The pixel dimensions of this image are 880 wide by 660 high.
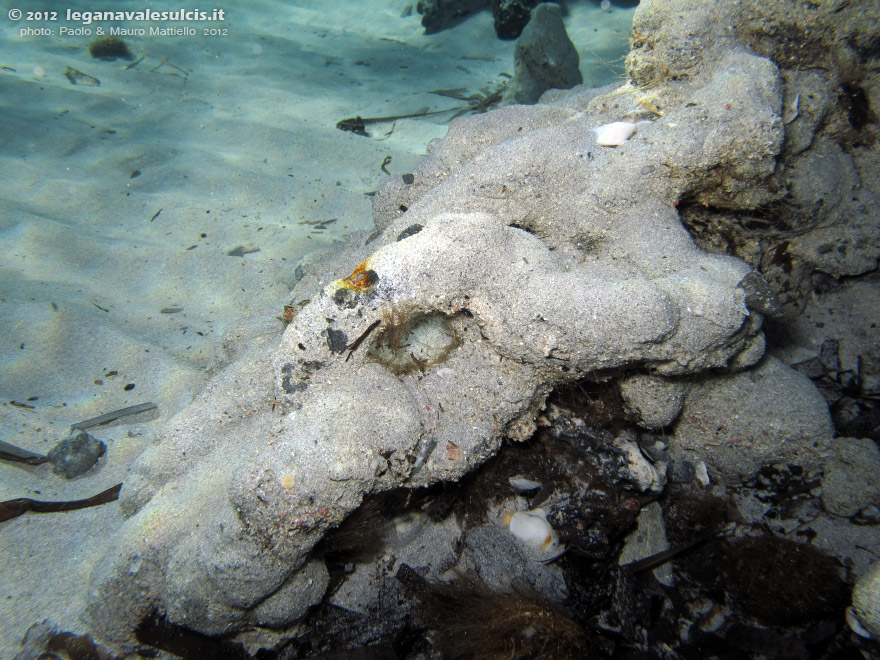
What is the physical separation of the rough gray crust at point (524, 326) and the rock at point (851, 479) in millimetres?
161

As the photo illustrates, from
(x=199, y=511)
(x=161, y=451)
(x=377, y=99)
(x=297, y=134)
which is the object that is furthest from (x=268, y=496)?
(x=377, y=99)

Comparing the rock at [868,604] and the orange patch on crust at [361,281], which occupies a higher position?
the orange patch on crust at [361,281]

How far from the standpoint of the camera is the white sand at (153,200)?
286 cm

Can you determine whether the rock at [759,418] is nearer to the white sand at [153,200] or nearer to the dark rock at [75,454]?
the white sand at [153,200]

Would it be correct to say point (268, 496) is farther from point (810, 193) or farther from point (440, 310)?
point (810, 193)

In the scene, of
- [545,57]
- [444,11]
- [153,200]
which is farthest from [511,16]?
[153,200]

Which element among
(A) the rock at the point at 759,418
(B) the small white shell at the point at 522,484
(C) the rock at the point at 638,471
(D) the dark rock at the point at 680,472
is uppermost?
(A) the rock at the point at 759,418

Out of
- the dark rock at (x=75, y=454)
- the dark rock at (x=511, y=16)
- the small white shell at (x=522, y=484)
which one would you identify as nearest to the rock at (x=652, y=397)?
the small white shell at (x=522, y=484)

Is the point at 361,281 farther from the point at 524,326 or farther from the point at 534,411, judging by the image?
the point at 534,411

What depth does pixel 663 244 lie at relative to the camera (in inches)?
89.7

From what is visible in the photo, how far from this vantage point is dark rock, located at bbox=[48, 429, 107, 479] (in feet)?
8.99

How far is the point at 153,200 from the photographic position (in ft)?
17.3

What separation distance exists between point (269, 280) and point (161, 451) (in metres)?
2.32

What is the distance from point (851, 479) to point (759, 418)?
25.0 inches
